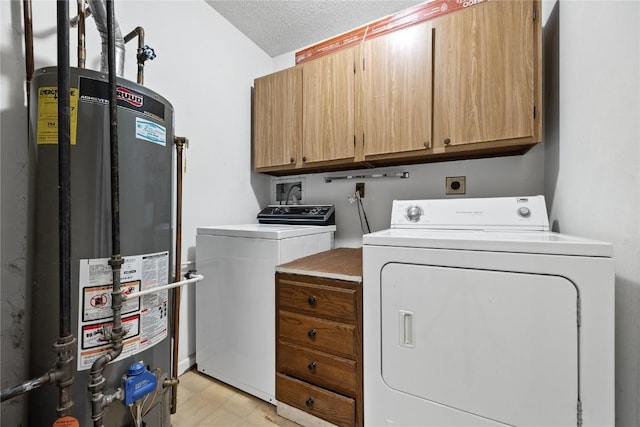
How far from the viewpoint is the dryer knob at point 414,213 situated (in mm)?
1527

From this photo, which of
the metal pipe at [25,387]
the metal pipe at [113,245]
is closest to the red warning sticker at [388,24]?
the metal pipe at [113,245]

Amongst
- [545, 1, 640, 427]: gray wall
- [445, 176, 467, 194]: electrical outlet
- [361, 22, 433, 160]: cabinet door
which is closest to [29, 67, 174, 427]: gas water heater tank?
[361, 22, 433, 160]: cabinet door

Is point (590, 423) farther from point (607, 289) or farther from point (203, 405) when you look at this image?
point (203, 405)

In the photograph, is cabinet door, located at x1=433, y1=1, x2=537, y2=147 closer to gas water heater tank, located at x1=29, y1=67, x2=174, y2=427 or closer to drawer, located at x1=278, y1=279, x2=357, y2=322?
drawer, located at x1=278, y1=279, x2=357, y2=322

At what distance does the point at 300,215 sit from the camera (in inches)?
81.8

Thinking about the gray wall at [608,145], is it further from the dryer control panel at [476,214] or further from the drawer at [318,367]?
the drawer at [318,367]

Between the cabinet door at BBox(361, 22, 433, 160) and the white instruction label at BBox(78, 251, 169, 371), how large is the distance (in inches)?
54.0

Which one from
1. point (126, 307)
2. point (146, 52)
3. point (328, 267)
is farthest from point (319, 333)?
point (146, 52)

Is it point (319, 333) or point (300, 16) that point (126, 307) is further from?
point (300, 16)

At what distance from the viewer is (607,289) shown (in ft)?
2.58

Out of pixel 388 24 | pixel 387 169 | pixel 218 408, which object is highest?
pixel 388 24

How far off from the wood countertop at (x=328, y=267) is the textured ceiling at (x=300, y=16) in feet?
5.89

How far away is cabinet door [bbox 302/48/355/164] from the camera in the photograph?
1.77 metres

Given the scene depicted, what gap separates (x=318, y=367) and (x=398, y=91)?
64.5 inches
